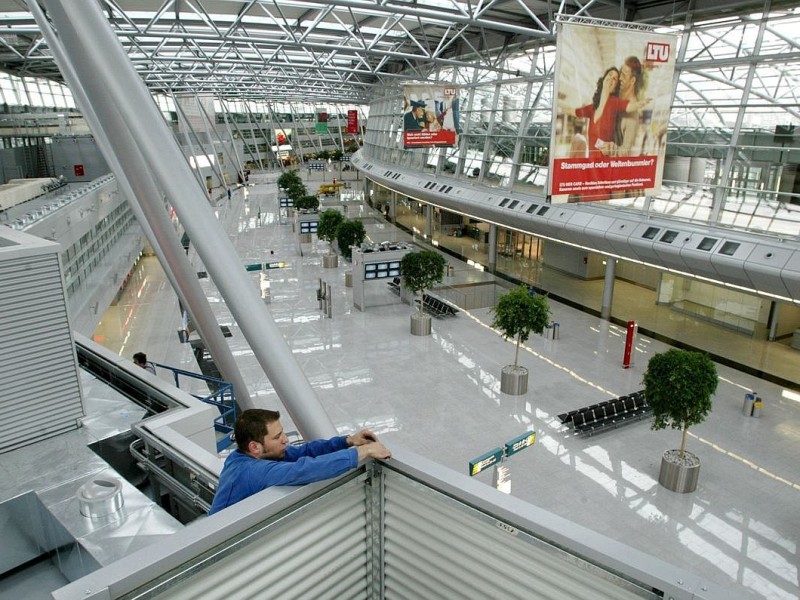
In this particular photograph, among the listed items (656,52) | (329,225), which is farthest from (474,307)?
(656,52)

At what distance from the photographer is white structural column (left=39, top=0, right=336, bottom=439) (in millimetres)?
4516

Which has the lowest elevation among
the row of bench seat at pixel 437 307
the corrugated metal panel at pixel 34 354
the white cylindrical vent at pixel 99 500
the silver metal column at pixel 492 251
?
the row of bench seat at pixel 437 307

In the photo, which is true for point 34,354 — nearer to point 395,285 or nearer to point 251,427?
point 251,427

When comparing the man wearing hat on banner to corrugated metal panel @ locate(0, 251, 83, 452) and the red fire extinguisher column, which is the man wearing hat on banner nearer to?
the red fire extinguisher column

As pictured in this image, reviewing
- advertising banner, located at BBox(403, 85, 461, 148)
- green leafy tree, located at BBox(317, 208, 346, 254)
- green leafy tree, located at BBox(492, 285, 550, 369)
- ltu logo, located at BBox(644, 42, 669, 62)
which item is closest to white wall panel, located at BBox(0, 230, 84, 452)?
ltu logo, located at BBox(644, 42, 669, 62)

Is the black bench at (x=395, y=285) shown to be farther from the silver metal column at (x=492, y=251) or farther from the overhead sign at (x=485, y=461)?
the overhead sign at (x=485, y=461)

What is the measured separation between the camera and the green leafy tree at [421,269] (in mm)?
21062

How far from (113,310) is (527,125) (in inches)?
851

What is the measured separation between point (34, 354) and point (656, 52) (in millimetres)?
11093

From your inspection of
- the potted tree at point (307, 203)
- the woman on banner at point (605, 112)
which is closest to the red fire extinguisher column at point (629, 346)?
the woman on banner at point (605, 112)

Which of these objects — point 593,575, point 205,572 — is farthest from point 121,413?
point 593,575

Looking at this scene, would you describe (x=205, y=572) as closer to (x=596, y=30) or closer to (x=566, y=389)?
(x=596, y=30)

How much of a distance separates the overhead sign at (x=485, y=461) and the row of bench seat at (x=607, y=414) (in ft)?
18.5

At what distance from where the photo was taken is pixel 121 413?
7660mm
